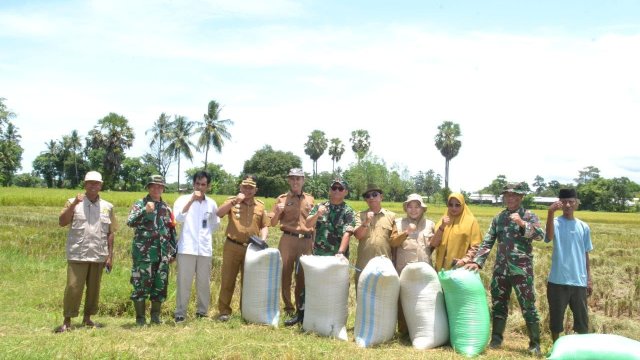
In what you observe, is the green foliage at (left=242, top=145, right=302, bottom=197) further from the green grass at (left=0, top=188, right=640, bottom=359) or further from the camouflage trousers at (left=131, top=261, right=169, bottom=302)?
the camouflage trousers at (left=131, top=261, right=169, bottom=302)

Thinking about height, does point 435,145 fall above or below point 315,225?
above

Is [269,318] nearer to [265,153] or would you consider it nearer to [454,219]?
[454,219]

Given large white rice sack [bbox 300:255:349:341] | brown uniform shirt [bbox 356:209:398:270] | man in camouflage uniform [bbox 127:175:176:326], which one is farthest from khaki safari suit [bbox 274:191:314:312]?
man in camouflage uniform [bbox 127:175:176:326]

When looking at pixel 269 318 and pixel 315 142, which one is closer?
pixel 269 318

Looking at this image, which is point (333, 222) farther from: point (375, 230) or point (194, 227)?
point (194, 227)

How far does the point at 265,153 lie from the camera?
6084 cm

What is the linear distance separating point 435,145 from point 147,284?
6390 cm

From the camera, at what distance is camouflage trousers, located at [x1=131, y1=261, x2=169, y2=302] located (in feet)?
19.9

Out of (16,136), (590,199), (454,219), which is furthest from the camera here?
(590,199)

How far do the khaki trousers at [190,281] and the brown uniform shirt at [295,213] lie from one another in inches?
40.9

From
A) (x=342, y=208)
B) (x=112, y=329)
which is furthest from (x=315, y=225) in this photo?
(x=112, y=329)

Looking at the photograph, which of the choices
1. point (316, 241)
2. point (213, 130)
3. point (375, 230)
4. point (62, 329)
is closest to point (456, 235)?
point (375, 230)

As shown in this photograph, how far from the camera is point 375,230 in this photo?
19.4 feet

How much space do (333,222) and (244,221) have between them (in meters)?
1.14
